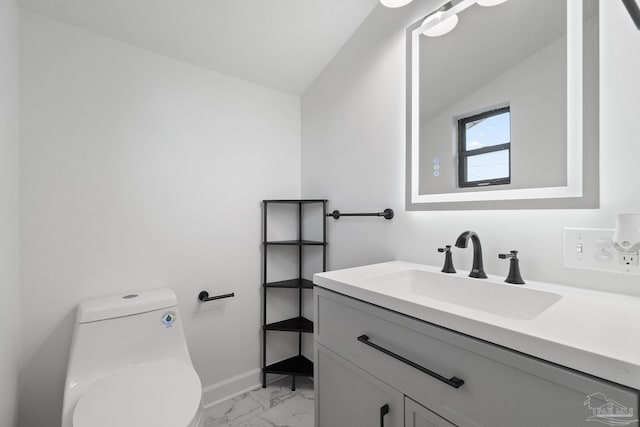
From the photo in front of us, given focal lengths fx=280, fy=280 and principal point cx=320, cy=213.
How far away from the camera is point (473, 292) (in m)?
1.00

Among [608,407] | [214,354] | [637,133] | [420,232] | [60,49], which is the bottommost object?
[214,354]

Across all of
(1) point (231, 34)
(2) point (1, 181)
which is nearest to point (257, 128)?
(1) point (231, 34)

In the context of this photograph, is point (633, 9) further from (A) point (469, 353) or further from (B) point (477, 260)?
(A) point (469, 353)

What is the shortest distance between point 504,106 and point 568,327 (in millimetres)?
805

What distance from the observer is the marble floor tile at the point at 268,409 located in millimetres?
1527

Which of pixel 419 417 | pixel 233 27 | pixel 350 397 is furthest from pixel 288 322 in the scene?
pixel 233 27

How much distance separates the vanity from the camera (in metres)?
0.49

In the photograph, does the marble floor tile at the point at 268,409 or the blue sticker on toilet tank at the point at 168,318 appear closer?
the blue sticker on toilet tank at the point at 168,318

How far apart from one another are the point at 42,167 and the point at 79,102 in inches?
13.5

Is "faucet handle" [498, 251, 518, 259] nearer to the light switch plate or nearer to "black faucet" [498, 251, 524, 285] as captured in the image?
"black faucet" [498, 251, 524, 285]

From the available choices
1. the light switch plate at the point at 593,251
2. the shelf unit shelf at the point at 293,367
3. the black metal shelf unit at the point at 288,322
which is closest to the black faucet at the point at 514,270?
the light switch plate at the point at 593,251

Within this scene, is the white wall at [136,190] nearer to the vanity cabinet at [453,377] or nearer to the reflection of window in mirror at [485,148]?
the vanity cabinet at [453,377]

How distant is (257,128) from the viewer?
1.90m

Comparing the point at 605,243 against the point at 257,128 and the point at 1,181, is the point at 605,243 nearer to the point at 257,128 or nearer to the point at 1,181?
the point at 257,128
